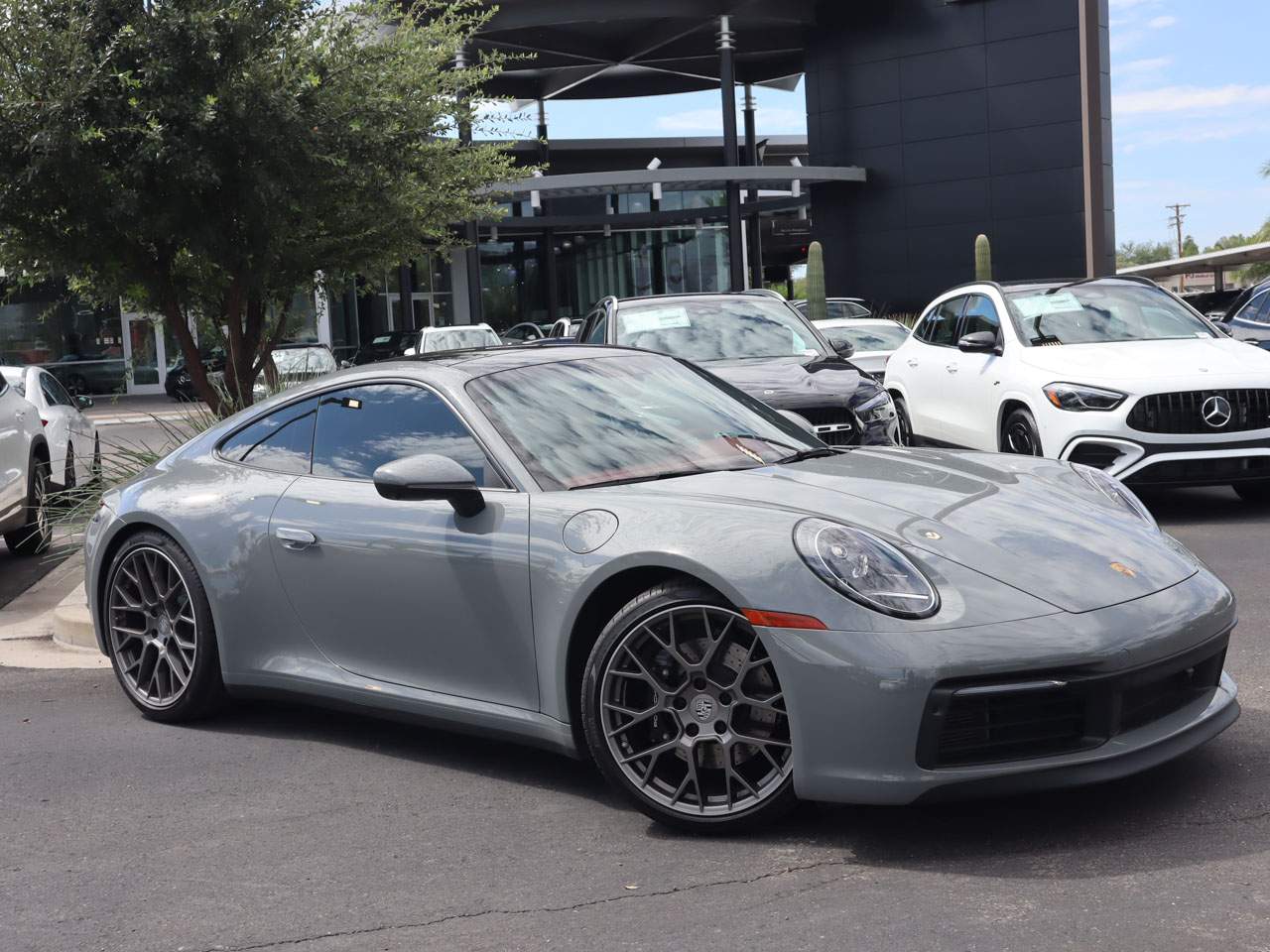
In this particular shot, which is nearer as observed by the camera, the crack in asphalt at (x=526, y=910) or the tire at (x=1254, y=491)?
the crack in asphalt at (x=526, y=910)

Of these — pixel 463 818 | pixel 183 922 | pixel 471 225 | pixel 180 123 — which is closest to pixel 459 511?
pixel 463 818

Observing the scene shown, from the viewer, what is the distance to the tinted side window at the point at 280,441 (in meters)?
5.34

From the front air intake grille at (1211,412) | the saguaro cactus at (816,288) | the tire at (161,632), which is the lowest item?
the tire at (161,632)

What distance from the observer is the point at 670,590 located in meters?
4.00

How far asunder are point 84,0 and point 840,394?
5.31 meters

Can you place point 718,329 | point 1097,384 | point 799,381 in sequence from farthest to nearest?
point 718,329
point 799,381
point 1097,384

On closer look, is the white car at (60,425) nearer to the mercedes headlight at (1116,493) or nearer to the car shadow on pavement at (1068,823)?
the mercedes headlight at (1116,493)

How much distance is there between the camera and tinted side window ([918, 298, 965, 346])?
38.4 ft

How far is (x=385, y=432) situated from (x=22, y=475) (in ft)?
19.0

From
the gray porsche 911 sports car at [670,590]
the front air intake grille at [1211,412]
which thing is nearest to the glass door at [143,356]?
the front air intake grille at [1211,412]

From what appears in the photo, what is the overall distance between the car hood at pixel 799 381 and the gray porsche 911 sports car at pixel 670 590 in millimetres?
4143

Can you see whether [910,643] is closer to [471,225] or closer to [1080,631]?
[1080,631]

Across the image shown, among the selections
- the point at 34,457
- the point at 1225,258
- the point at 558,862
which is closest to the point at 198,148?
the point at 34,457

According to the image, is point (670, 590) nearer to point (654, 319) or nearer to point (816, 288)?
point (654, 319)
